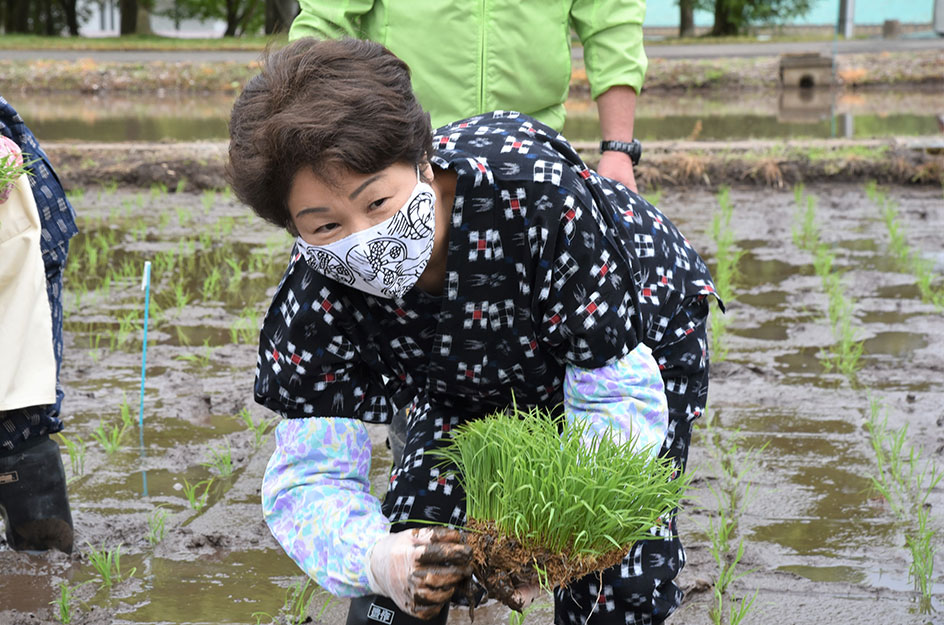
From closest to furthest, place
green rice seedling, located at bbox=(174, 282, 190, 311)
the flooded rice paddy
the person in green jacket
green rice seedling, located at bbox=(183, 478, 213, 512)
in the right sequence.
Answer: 1. the person in green jacket
2. green rice seedling, located at bbox=(183, 478, 213, 512)
3. green rice seedling, located at bbox=(174, 282, 190, 311)
4. the flooded rice paddy

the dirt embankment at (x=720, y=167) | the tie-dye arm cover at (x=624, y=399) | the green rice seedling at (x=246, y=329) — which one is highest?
the tie-dye arm cover at (x=624, y=399)

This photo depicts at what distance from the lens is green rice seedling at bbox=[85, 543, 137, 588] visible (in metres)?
2.58

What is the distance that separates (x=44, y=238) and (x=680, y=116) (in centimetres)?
1150

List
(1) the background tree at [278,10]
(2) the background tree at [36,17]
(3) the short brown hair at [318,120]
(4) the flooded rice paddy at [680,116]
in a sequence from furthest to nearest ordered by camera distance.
Result: (2) the background tree at [36,17] → (1) the background tree at [278,10] → (4) the flooded rice paddy at [680,116] → (3) the short brown hair at [318,120]

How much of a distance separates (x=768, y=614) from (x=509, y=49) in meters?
1.44

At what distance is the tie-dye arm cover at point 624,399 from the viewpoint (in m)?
1.77

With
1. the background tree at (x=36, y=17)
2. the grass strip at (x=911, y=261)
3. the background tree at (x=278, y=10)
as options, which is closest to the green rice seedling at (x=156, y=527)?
the grass strip at (x=911, y=261)

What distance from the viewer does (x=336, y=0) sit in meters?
2.68

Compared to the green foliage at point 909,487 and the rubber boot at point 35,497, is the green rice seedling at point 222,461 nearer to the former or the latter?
the rubber boot at point 35,497

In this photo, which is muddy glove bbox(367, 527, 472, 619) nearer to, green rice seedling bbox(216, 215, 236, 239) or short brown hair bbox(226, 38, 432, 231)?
short brown hair bbox(226, 38, 432, 231)

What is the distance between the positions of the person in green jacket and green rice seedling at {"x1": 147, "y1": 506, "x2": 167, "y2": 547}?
124 centimetres

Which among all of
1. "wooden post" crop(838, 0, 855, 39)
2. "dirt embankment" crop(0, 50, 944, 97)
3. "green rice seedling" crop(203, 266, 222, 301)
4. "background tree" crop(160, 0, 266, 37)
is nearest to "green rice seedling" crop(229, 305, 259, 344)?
"green rice seedling" crop(203, 266, 222, 301)

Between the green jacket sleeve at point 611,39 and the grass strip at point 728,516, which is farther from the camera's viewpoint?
the green jacket sleeve at point 611,39

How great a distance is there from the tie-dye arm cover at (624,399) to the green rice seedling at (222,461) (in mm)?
1635
